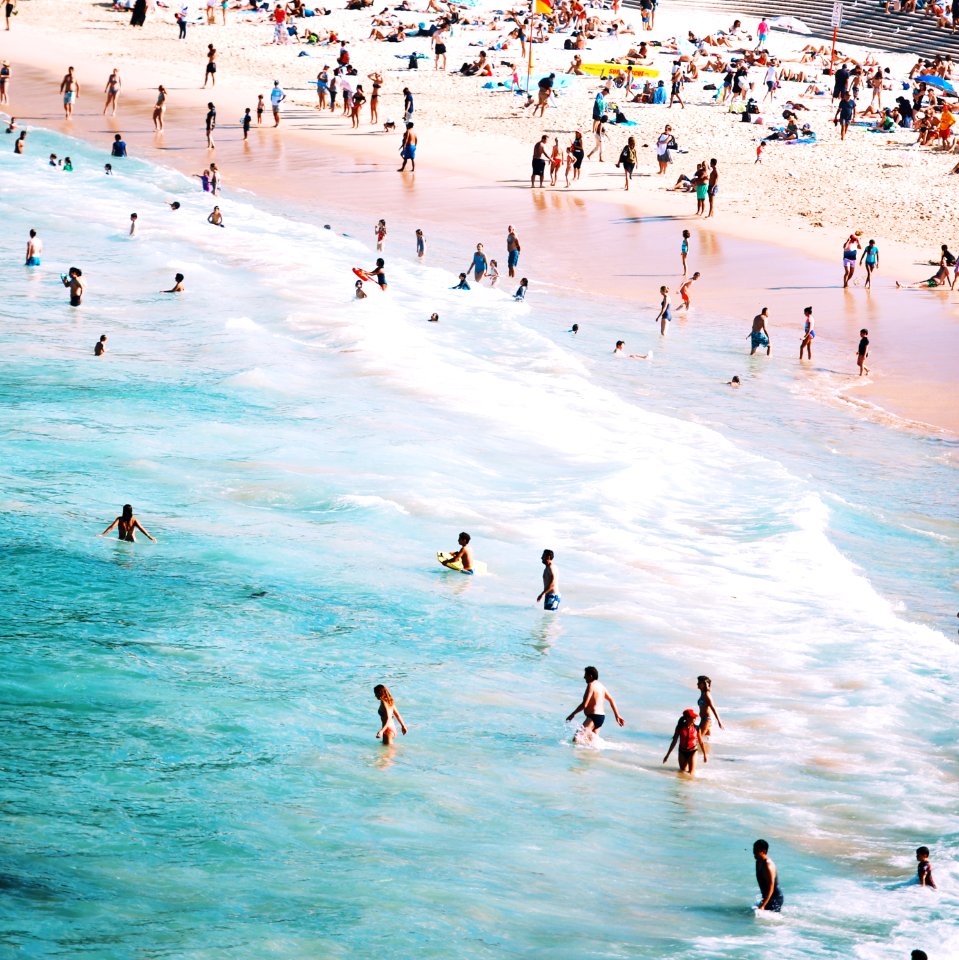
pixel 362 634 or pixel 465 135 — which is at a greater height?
pixel 465 135

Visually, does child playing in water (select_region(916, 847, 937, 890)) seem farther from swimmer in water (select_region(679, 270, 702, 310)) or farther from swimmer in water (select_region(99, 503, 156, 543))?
swimmer in water (select_region(679, 270, 702, 310))

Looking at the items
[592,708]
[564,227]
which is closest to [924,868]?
[592,708]

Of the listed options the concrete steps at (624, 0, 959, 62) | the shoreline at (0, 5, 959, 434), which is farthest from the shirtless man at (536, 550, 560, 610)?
the concrete steps at (624, 0, 959, 62)

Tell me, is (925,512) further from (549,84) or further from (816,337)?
(549,84)

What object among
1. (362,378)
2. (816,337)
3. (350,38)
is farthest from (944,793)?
(350,38)

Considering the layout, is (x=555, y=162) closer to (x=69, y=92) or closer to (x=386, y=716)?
(x=69, y=92)
